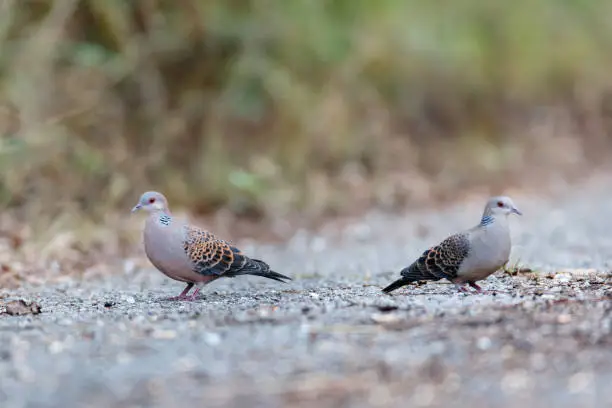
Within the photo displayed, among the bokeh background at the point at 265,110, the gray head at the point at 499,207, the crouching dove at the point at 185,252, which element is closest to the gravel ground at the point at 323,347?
the crouching dove at the point at 185,252

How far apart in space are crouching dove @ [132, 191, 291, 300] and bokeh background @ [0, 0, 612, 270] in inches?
104

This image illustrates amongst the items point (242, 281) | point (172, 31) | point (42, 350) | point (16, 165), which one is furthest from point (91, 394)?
point (172, 31)

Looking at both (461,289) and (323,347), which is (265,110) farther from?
(323,347)

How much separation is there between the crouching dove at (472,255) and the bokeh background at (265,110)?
3574mm

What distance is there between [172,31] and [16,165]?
8.76 ft

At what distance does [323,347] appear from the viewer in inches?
168

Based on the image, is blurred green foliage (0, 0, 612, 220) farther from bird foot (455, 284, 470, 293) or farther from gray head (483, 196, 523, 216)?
gray head (483, 196, 523, 216)

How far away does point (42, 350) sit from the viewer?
4434 millimetres

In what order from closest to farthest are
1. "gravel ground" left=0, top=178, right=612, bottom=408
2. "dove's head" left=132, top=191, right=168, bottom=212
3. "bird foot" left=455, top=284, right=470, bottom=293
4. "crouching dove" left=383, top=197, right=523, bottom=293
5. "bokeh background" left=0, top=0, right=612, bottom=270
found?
"gravel ground" left=0, top=178, right=612, bottom=408
"crouching dove" left=383, top=197, right=523, bottom=293
"bird foot" left=455, top=284, right=470, bottom=293
"dove's head" left=132, top=191, right=168, bottom=212
"bokeh background" left=0, top=0, right=612, bottom=270

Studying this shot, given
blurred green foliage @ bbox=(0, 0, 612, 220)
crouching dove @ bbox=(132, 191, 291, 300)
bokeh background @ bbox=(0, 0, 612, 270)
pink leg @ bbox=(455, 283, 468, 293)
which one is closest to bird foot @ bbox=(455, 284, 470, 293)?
pink leg @ bbox=(455, 283, 468, 293)

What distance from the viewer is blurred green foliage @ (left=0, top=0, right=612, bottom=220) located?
31.5ft

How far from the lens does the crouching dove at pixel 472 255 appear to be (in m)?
5.69

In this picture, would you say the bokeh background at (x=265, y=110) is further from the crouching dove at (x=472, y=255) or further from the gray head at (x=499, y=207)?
the gray head at (x=499, y=207)

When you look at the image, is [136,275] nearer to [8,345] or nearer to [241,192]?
[241,192]
